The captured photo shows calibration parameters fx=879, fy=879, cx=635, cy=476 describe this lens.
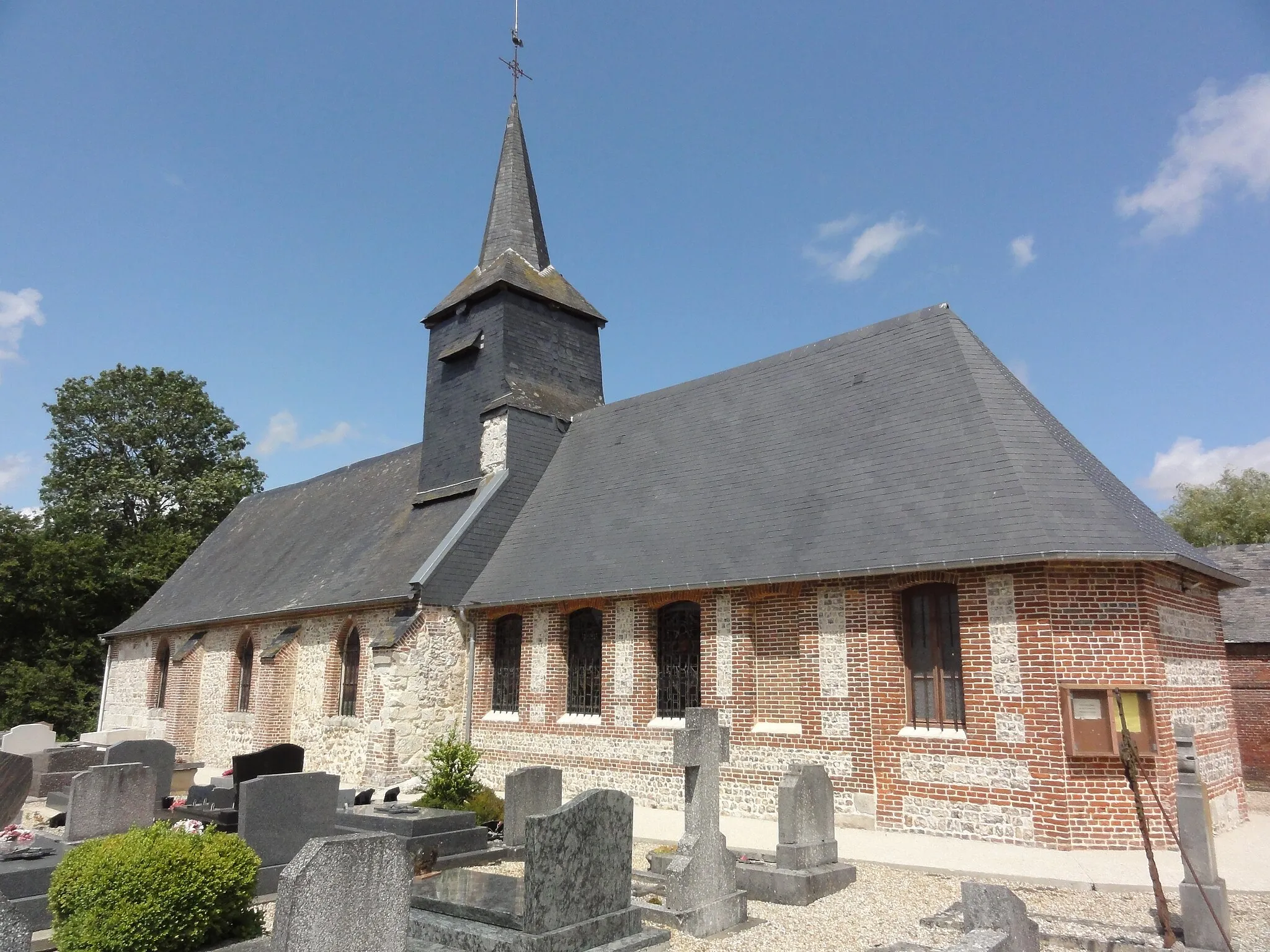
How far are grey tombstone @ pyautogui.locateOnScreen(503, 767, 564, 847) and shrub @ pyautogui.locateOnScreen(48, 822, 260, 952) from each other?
3695 mm

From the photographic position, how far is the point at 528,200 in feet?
75.4

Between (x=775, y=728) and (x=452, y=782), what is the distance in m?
4.45

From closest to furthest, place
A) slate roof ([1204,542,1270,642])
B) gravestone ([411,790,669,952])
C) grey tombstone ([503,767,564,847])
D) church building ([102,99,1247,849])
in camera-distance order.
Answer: gravestone ([411,790,669,952]) → grey tombstone ([503,767,564,847]) → church building ([102,99,1247,849]) → slate roof ([1204,542,1270,642])

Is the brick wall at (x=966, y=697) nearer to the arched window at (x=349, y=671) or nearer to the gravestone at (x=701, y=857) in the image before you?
the gravestone at (x=701, y=857)

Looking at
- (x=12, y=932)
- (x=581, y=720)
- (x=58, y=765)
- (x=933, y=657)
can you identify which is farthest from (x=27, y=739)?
(x=933, y=657)

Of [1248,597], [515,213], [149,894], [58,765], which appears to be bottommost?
[58,765]

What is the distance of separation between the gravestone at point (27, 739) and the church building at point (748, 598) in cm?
389

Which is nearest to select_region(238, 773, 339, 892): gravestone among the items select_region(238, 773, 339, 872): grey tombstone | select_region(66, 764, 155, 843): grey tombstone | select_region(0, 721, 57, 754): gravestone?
select_region(238, 773, 339, 872): grey tombstone

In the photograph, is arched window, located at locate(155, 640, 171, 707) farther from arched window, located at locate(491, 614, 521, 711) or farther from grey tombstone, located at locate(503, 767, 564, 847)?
grey tombstone, located at locate(503, 767, 564, 847)

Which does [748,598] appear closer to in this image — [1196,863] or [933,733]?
[933,733]

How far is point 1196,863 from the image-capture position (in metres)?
6.55

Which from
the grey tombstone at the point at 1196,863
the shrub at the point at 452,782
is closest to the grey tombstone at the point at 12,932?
the shrub at the point at 452,782

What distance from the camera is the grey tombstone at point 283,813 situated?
27.2 feet

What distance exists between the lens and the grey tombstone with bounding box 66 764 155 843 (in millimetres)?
8047
